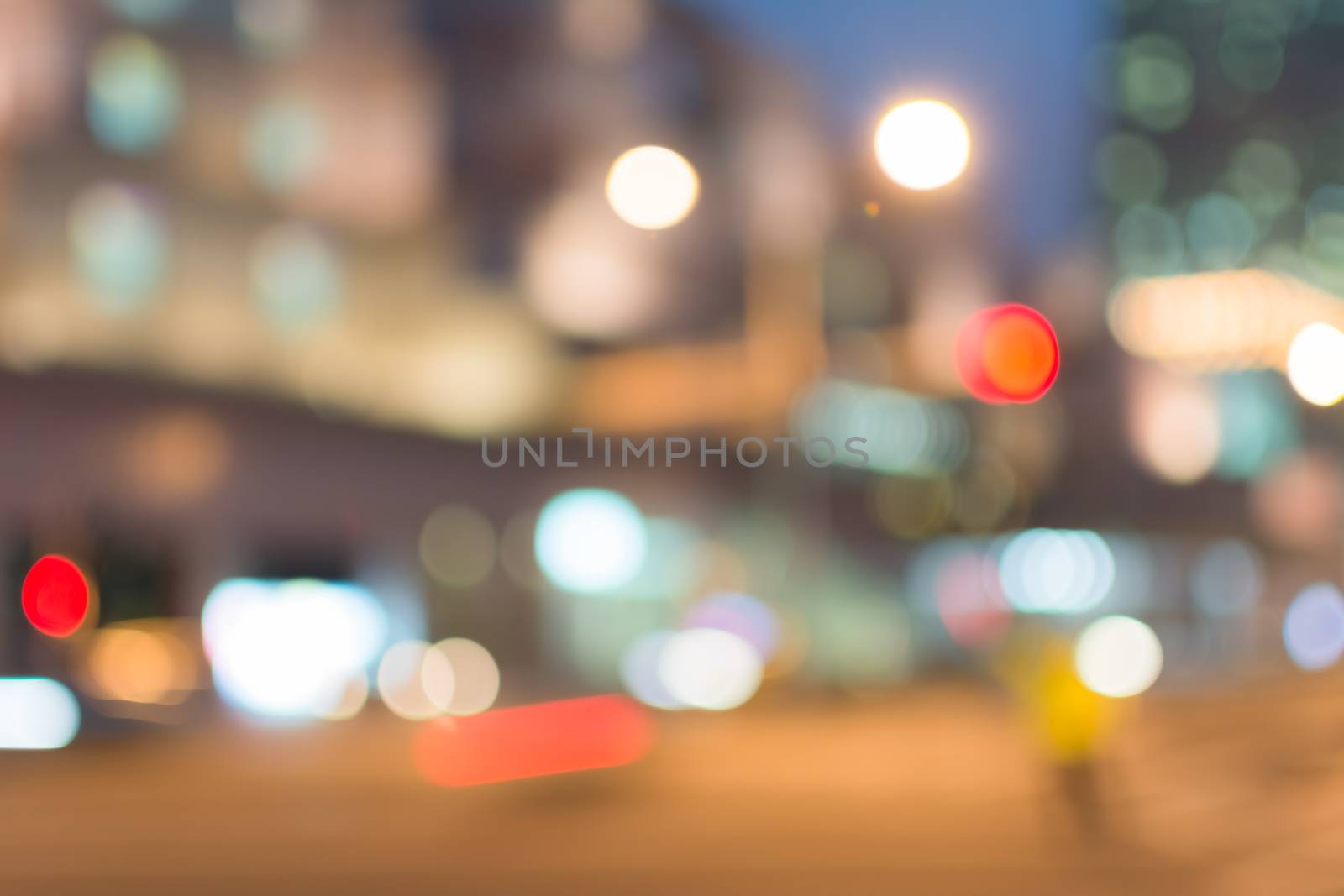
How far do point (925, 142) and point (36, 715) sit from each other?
12.9 meters

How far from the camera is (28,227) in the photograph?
78.7ft

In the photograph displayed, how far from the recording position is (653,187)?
60.4 ft

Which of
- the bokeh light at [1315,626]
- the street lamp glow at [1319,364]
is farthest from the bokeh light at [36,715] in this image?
the bokeh light at [1315,626]

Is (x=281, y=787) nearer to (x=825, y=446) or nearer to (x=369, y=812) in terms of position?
(x=369, y=812)

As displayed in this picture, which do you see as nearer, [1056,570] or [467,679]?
[467,679]

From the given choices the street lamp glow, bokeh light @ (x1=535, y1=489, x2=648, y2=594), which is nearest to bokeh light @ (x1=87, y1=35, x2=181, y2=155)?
bokeh light @ (x1=535, y1=489, x2=648, y2=594)

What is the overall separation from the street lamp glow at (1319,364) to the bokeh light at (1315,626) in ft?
83.6

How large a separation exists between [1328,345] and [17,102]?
68.8 feet

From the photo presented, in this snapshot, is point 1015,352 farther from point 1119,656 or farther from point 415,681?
point 1119,656

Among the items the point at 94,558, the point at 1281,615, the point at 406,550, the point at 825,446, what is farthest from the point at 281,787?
the point at 1281,615

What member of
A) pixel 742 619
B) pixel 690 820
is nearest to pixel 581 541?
pixel 742 619

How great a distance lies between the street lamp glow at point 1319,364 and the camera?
13.9m

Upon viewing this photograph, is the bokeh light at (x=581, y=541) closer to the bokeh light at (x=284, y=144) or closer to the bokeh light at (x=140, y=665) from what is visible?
the bokeh light at (x=284, y=144)

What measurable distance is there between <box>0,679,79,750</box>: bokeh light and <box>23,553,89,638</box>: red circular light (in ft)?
18.3
